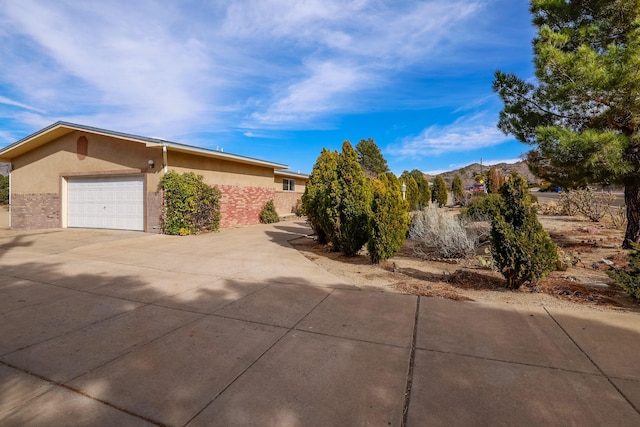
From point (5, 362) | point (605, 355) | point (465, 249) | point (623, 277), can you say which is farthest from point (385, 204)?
point (5, 362)

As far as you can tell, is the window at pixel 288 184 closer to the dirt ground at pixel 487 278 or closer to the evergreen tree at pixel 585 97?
the dirt ground at pixel 487 278

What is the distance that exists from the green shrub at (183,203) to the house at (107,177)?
0.35 metres

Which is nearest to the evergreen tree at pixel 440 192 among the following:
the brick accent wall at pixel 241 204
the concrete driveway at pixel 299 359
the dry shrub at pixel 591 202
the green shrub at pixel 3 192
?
the dry shrub at pixel 591 202

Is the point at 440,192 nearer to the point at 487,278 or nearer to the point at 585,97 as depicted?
the point at 585,97

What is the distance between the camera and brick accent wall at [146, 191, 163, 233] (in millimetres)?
11172

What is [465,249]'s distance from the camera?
682 cm

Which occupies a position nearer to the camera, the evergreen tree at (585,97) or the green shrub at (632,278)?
the green shrub at (632,278)

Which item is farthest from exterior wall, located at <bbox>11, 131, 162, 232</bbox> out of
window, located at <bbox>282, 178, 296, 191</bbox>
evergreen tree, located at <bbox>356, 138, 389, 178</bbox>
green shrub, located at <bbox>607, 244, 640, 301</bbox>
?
evergreen tree, located at <bbox>356, 138, 389, 178</bbox>

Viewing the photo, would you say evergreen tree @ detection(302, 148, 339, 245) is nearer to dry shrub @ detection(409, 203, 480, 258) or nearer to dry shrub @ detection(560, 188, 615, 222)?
dry shrub @ detection(409, 203, 480, 258)

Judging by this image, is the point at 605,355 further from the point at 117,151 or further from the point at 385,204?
the point at 117,151

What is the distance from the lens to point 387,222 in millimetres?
6121

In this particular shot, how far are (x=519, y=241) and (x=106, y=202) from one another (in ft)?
46.2

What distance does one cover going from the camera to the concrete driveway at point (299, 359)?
6.57ft

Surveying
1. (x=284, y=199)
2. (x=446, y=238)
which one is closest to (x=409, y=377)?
(x=446, y=238)
